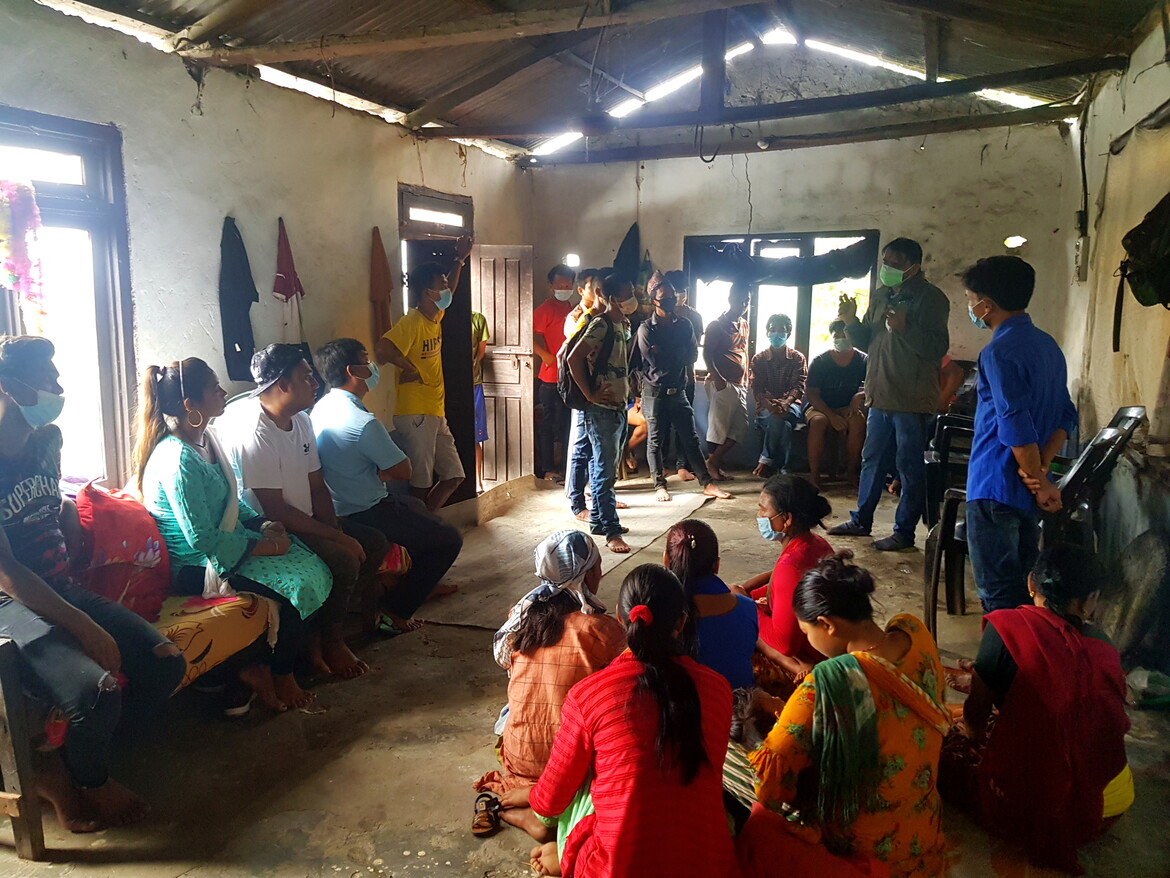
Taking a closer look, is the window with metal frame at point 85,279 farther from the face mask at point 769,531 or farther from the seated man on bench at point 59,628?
the face mask at point 769,531

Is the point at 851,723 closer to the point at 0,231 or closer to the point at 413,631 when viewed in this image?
the point at 413,631

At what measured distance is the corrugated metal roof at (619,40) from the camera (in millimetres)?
4156

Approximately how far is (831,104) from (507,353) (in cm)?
301

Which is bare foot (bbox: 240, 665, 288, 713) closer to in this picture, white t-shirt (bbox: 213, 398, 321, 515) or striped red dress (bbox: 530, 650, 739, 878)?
white t-shirt (bbox: 213, 398, 321, 515)

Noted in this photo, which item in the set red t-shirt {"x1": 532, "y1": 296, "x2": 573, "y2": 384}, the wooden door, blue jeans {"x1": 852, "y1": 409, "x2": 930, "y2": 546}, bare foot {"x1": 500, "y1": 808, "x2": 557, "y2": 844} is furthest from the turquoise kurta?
red t-shirt {"x1": 532, "y1": 296, "x2": 573, "y2": 384}

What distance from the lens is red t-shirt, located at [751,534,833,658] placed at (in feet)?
8.61

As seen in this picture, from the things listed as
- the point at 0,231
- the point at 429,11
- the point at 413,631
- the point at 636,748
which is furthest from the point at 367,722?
the point at 429,11

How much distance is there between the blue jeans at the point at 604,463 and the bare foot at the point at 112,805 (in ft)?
10.4

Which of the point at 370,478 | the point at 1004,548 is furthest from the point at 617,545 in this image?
the point at 1004,548

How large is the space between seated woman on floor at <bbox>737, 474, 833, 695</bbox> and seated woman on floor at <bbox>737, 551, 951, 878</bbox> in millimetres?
749

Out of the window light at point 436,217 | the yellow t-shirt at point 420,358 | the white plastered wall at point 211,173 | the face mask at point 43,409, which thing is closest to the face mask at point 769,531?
the face mask at point 43,409

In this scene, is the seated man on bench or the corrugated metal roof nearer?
the seated man on bench

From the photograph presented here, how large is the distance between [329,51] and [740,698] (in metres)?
3.37

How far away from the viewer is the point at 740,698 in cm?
246
